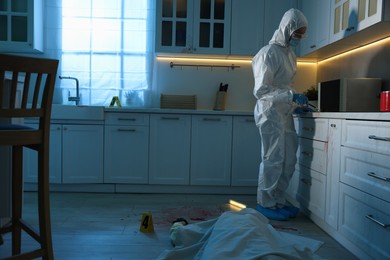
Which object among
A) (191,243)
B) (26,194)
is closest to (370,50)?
(191,243)

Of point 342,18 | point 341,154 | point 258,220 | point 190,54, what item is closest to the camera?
point 258,220

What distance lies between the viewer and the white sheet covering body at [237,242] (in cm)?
158

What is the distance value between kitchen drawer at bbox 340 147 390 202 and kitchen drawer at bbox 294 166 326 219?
33 cm

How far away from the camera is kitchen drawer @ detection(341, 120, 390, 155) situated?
173 centimetres

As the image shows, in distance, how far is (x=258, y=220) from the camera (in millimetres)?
1912

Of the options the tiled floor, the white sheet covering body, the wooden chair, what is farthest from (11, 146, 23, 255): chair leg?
the white sheet covering body

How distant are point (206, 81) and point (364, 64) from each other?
1.68 m

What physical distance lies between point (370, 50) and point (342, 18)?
381 mm

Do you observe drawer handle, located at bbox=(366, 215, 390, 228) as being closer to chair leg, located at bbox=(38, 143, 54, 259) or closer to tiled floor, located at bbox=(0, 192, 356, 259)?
tiled floor, located at bbox=(0, 192, 356, 259)

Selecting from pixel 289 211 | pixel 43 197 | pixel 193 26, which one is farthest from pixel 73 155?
pixel 289 211

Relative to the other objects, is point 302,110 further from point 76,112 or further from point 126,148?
point 76,112

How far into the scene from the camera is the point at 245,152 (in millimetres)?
3559

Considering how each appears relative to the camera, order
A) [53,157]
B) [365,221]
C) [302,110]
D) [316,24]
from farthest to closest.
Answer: [53,157]
[316,24]
[302,110]
[365,221]

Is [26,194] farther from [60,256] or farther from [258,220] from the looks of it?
[258,220]
